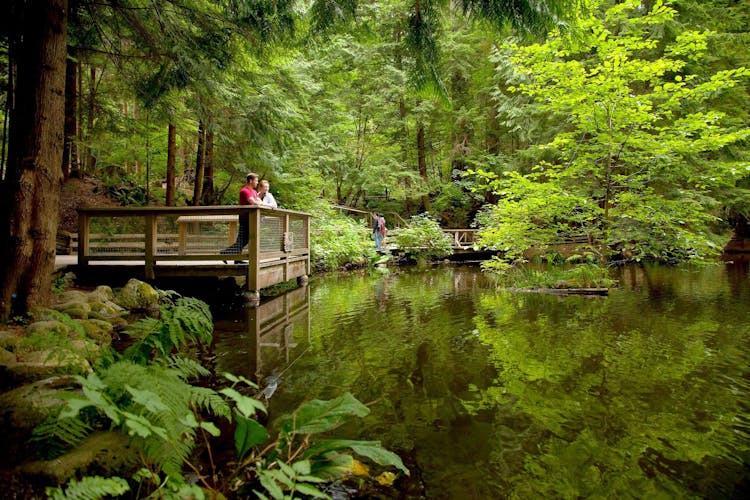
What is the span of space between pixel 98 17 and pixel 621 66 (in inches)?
337

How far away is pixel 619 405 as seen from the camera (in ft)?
10.7

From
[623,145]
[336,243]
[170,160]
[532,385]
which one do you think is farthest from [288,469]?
[336,243]

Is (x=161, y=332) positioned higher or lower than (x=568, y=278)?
higher

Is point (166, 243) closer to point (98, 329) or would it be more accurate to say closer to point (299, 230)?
point (299, 230)

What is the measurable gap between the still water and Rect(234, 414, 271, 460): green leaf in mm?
816

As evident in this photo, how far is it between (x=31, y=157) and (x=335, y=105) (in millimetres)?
15427

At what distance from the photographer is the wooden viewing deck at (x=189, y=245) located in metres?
7.83

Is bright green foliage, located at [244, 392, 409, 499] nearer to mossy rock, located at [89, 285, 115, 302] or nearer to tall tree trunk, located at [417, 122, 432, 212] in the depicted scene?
mossy rock, located at [89, 285, 115, 302]

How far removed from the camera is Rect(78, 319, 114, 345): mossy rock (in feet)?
16.2

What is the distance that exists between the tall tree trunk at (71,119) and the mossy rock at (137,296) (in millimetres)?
4989

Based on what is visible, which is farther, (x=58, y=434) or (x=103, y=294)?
(x=103, y=294)

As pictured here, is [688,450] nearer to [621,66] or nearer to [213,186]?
[621,66]

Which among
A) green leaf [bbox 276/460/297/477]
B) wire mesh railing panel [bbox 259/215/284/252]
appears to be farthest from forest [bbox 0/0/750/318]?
green leaf [bbox 276/460/297/477]

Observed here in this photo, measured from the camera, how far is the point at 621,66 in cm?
770
